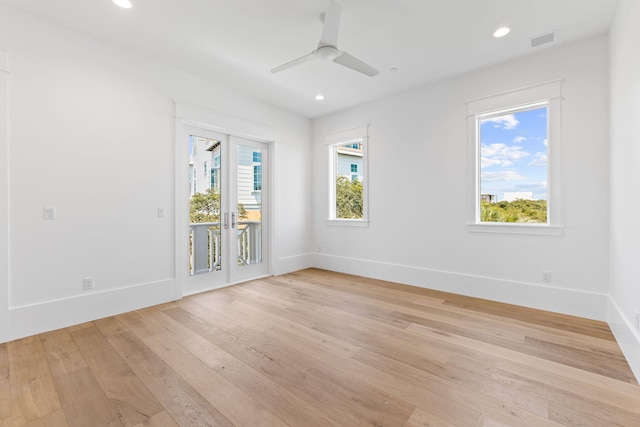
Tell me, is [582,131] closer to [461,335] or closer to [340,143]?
[461,335]

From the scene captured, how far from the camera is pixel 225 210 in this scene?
14.7 ft

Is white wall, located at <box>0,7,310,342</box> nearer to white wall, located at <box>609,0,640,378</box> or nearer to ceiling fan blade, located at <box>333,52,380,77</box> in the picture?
ceiling fan blade, located at <box>333,52,380,77</box>

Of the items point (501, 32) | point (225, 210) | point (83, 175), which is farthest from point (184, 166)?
point (501, 32)

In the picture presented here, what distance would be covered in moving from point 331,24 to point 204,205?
9.48ft

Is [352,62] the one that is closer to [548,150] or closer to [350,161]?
[548,150]

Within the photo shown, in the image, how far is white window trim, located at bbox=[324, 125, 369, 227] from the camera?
4.99 metres

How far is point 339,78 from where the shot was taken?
4.00 meters

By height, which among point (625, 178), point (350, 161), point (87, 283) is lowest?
point (87, 283)

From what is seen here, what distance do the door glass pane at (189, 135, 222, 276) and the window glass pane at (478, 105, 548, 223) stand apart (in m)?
3.77

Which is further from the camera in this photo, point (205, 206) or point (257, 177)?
point (257, 177)

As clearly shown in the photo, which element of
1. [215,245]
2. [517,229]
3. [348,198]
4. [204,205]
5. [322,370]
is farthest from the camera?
[348,198]

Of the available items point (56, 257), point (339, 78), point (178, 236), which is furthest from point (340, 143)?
point (56, 257)

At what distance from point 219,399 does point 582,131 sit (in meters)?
4.23

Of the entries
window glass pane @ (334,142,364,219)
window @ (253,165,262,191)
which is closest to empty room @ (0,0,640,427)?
window @ (253,165,262,191)
